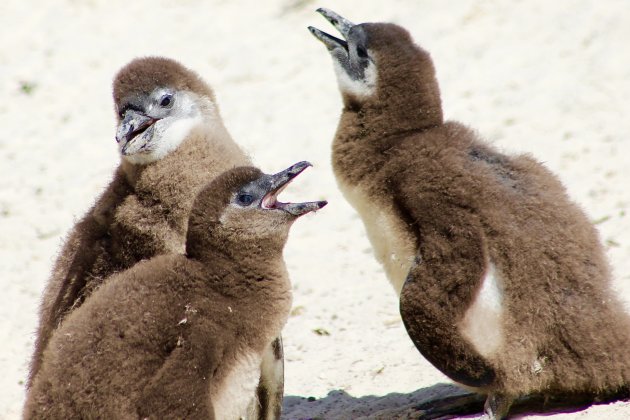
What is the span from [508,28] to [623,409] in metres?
6.24

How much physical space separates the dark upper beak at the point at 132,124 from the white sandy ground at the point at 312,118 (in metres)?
2.02

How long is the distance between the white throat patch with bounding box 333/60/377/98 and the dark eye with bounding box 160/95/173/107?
1067 mm

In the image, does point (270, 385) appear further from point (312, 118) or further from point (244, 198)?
point (312, 118)

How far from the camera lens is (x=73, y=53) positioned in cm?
1277

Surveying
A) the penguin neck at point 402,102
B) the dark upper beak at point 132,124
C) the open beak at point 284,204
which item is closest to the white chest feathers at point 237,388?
the open beak at point 284,204

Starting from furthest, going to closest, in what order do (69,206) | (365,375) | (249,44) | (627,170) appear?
(249,44) → (69,206) → (627,170) → (365,375)

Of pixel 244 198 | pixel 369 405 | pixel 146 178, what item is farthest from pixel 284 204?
pixel 369 405

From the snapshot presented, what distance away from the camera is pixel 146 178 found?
601 centimetres

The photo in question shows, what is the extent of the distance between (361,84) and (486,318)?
172 cm

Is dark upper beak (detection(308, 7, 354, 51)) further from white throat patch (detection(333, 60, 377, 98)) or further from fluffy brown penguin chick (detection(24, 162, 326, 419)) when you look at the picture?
fluffy brown penguin chick (detection(24, 162, 326, 419))

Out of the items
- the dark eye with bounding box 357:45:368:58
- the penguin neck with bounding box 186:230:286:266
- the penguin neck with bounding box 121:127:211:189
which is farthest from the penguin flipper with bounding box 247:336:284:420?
the dark eye with bounding box 357:45:368:58

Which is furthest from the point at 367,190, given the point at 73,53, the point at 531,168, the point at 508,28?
the point at 73,53

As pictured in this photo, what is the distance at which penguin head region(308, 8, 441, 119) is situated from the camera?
6305 mm

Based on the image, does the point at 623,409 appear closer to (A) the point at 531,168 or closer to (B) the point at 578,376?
(B) the point at 578,376
